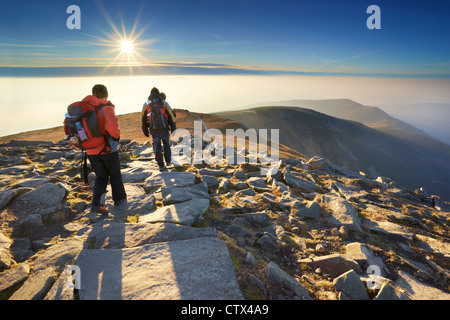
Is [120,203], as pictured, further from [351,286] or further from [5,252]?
[351,286]

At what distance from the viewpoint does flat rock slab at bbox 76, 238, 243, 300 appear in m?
2.97

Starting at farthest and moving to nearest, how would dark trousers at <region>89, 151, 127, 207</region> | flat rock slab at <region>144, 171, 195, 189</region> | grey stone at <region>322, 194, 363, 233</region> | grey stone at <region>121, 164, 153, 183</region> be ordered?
grey stone at <region>121, 164, 153, 183</region>, flat rock slab at <region>144, 171, 195, 189</region>, grey stone at <region>322, 194, 363, 233</region>, dark trousers at <region>89, 151, 127, 207</region>

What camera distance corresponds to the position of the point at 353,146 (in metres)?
131

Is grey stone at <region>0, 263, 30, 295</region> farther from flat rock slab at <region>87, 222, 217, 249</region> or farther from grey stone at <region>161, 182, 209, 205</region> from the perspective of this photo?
grey stone at <region>161, 182, 209, 205</region>

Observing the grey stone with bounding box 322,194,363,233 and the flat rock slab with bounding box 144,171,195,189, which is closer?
the grey stone with bounding box 322,194,363,233

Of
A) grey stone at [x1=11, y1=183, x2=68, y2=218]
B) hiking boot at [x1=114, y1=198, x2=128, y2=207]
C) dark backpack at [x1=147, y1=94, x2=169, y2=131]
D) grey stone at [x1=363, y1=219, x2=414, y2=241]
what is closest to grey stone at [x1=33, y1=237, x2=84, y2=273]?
hiking boot at [x1=114, y1=198, x2=128, y2=207]

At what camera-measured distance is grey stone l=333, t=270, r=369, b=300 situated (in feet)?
11.0

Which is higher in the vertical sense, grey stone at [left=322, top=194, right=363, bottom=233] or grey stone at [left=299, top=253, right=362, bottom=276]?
grey stone at [left=322, top=194, right=363, bottom=233]

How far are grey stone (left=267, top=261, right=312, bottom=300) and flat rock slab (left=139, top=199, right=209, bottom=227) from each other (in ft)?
6.91

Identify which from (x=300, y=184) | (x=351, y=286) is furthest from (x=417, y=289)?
(x=300, y=184)

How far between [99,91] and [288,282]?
5827 mm

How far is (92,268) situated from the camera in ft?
11.4

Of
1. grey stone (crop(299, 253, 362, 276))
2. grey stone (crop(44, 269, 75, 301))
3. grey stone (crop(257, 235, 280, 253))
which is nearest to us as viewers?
grey stone (crop(44, 269, 75, 301))
